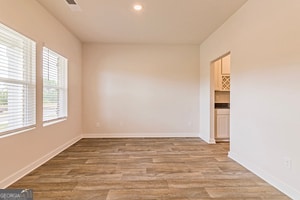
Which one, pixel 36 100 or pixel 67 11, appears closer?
pixel 36 100

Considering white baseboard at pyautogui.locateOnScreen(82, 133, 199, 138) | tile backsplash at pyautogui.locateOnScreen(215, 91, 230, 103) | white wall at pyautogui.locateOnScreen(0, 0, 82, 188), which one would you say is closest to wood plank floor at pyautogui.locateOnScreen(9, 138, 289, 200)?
white wall at pyautogui.locateOnScreen(0, 0, 82, 188)

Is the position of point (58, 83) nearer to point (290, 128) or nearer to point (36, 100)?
point (36, 100)

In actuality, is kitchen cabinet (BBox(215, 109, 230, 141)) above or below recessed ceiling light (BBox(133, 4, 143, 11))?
below

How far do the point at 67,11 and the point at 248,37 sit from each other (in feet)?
10.3

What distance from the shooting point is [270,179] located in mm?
2926

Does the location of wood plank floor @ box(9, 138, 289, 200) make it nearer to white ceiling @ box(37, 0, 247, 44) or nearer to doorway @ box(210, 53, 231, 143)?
doorway @ box(210, 53, 231, 143)

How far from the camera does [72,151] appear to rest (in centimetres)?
466

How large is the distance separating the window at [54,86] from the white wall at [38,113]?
166 mm

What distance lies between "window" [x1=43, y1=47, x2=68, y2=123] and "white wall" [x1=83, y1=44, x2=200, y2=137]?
4.23 feet

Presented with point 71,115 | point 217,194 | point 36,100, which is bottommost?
point 217,194

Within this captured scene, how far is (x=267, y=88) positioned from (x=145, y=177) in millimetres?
2105

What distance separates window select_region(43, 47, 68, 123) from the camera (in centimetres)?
404

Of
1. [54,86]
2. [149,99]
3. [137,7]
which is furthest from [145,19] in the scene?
[149,99]

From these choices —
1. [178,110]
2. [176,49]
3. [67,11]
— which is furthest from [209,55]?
[67,11]
